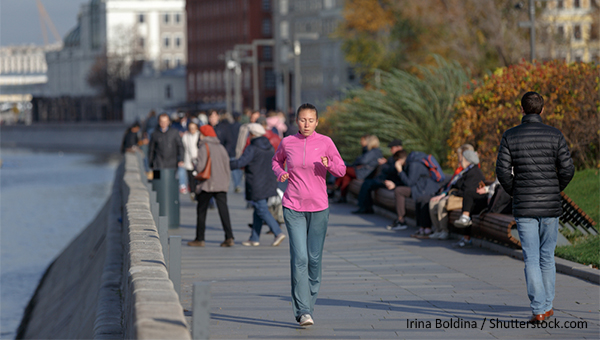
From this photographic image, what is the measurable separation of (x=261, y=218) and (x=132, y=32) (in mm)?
136419

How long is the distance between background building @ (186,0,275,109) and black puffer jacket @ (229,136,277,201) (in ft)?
320

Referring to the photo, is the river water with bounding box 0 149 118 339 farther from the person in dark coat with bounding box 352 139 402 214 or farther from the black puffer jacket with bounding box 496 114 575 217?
the black puffer jacket with bounding box 496 114 575 217

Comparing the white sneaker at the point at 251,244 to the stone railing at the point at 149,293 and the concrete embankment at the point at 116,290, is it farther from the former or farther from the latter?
the stone railing at the point at 149,293

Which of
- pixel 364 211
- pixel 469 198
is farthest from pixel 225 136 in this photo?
pixel 469 198

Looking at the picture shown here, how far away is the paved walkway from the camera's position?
325 inches

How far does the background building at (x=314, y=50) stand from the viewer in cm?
9800

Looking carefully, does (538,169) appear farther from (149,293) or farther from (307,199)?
(149,293)

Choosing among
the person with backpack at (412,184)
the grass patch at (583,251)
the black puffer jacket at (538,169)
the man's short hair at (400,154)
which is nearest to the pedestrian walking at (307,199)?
the black puffer jacket at (538,169)

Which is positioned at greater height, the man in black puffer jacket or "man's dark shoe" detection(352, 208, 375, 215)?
the man in black puffer jacket

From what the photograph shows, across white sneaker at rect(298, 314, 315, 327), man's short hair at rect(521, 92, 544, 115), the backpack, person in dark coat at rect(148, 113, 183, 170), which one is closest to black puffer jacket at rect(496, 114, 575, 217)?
man's short hair at rect(521, 92, 544, 115)

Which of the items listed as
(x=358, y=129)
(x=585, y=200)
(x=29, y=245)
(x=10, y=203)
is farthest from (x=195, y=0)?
(x=585, y=200)

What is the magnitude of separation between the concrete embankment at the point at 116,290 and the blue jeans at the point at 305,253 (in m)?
1.02

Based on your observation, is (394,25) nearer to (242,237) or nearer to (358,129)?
(358,129)

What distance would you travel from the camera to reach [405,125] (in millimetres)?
22953
